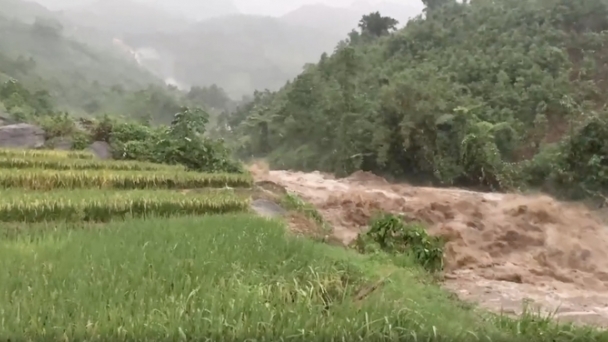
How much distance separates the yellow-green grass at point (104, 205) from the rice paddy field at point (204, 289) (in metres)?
0.02

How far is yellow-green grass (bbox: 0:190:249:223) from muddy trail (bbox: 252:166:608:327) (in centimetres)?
236

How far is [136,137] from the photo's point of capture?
15789mm

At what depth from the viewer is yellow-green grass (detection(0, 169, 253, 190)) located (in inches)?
353

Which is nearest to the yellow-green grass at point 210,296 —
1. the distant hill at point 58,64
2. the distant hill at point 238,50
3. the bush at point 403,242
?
the bush at point 403,242

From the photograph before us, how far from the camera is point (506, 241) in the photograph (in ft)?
35.7

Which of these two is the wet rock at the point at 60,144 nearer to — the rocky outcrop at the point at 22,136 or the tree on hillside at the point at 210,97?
the rocky outcrop at the point at 22,136

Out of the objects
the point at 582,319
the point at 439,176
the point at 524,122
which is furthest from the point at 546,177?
the point at 582,319

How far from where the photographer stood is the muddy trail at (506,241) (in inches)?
276

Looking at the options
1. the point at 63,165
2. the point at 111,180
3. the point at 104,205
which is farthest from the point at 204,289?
the point at 63,165

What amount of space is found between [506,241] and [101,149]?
34.6 ft

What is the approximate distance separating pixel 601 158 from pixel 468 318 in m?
12.2

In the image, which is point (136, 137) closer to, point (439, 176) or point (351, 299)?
point (439, 176)

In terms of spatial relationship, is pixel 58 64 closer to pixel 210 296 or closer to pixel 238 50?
pixel 238 50

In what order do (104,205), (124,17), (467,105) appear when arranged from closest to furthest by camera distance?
(104,205) < (467,105) < (124,17)
